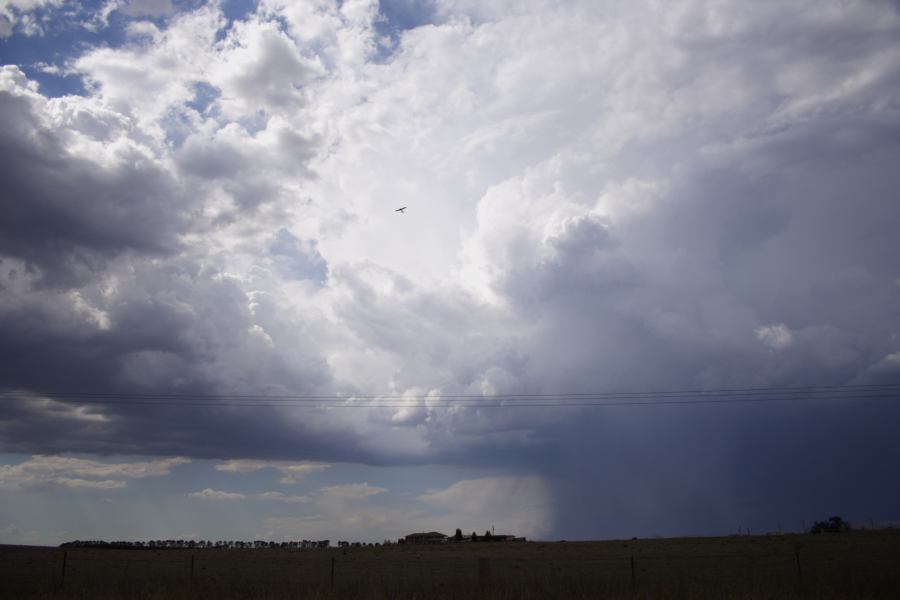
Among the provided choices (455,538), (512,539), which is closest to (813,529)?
(512,539)

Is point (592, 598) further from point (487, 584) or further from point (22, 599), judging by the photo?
point (22, 599)

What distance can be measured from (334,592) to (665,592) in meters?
15.0

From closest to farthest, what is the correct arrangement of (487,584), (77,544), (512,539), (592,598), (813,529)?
(592,598), (487,584), (813,529), (77,544), (512,539)

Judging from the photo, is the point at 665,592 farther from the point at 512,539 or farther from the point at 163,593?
the point at 512,539

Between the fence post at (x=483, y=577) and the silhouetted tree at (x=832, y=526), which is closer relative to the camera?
the fence post at (x=483, y=577)

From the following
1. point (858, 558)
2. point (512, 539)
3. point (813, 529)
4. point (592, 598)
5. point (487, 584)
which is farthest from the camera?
point (512, 539)

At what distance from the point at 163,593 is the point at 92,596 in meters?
3.03

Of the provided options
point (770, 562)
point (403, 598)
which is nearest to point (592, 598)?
point (403, 598)

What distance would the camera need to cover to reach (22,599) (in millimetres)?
29000

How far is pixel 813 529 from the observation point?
Answer: 6078 inches

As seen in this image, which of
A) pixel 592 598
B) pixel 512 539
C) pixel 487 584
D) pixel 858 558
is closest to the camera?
pixel 592 598

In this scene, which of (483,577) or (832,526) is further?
(832,526)

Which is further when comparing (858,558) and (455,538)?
(455,538)

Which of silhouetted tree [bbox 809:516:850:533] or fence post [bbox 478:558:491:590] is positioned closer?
fence post [bbox 478:558:491:590]
